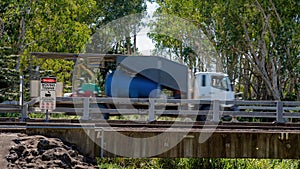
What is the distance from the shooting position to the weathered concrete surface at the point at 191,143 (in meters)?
13.8

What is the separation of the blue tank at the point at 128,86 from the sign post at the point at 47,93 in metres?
4.71

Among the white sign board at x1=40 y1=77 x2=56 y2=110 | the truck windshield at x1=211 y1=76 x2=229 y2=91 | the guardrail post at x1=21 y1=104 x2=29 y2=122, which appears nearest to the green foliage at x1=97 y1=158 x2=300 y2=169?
the guardrail post at x1=21 y1=104 x2=29 y2=122

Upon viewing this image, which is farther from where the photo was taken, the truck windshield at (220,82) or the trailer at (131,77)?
the truck windshield at (220,82)

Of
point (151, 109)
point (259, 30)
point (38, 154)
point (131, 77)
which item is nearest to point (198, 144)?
point (151, 109)

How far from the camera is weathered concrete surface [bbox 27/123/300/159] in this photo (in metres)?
13.8

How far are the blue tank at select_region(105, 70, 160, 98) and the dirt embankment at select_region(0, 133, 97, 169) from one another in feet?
20.2

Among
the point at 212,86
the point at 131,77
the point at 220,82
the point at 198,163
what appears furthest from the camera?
the point at 220,82

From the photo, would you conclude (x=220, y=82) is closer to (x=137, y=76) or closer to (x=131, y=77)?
(x=137, y=76)

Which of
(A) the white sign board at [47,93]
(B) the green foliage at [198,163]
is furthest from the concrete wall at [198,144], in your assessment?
(B) the green foliage at [198,163]

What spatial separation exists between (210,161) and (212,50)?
21047mm

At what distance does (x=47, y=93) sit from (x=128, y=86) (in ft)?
16.1

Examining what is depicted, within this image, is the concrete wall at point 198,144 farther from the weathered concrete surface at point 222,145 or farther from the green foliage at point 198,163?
the green foliage at point 198,163

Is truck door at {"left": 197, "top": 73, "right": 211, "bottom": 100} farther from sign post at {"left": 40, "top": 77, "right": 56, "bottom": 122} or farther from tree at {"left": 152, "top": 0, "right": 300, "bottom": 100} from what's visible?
tree at {"left": 152, "top": 0, "right": 300, "bottom": 100}

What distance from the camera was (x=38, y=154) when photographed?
1208 cm
